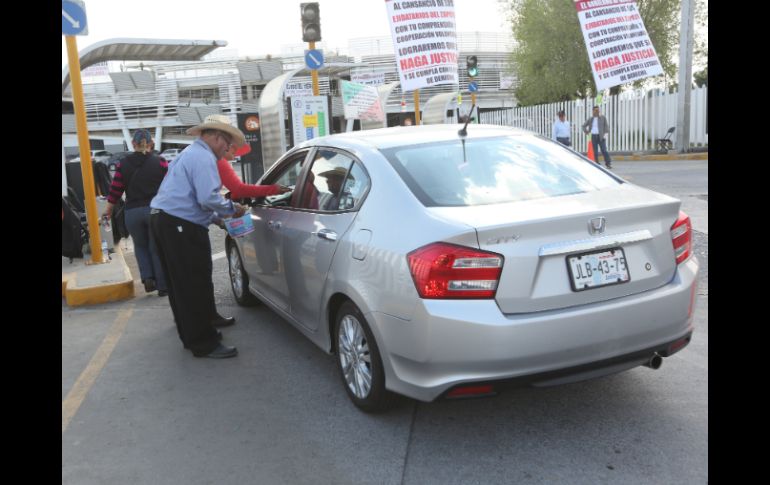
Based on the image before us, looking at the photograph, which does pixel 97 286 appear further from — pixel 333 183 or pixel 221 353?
pixel 333 183

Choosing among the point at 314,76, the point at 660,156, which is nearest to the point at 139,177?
the point at 314,76

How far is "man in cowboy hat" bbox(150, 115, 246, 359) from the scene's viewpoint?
4.80m

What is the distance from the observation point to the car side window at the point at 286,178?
16.1 feet

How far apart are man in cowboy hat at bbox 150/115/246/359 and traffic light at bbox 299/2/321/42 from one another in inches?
246

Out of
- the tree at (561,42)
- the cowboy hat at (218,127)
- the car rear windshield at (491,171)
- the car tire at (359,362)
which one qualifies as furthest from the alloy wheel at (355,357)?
the tree at (561,42)

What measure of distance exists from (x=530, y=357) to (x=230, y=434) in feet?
5.54

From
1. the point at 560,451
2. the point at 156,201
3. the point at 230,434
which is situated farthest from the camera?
the point at 156,201

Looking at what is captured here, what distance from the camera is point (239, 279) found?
6.21 meters

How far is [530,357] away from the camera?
2965mm

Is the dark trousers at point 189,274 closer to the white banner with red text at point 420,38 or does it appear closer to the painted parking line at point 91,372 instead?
the painted parking line at point 91,372

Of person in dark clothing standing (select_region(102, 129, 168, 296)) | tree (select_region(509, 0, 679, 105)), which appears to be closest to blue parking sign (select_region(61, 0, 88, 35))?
person in dark clothing standing (select_region(102, 129, 168, 296))

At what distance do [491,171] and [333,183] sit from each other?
105 cm

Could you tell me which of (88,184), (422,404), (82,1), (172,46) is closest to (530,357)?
(422,404)
